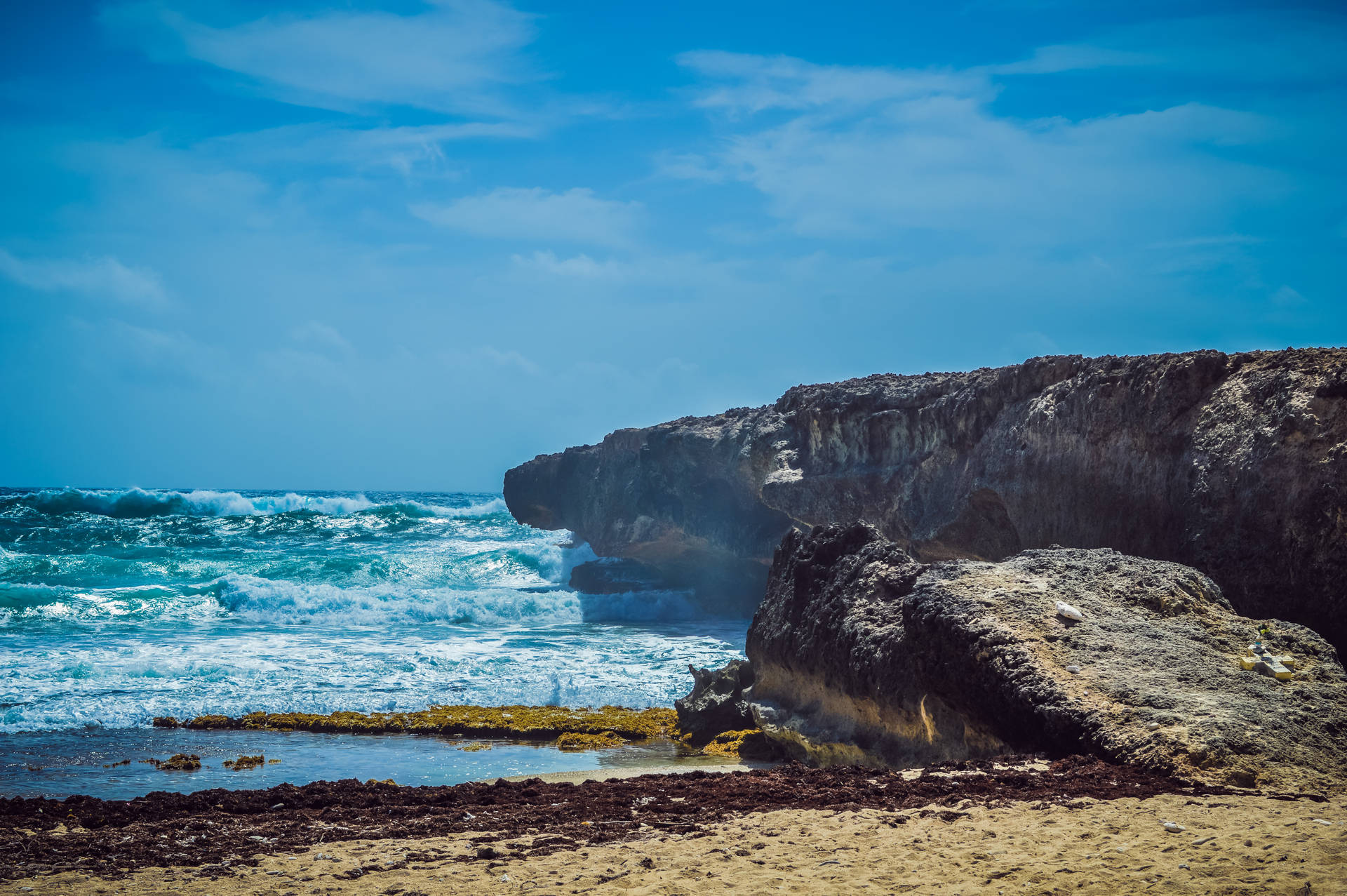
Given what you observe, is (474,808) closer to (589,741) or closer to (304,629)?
(589,741)

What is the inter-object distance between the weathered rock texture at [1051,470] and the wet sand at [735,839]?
19.7 ft

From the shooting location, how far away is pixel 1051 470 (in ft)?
48.9

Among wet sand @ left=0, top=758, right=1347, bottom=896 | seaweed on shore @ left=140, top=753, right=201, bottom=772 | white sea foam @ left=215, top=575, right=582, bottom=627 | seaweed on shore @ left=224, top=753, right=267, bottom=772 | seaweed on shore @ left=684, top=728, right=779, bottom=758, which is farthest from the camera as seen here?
white sea foam @ left=215, top=575, right=582, bottom=627

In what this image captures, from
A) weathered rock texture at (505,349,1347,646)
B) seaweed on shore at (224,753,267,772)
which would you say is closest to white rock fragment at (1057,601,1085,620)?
weathered rock texture at (505,349,1347,646)

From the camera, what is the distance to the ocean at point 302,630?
535 inches

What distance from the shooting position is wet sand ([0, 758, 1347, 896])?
15.3 feet

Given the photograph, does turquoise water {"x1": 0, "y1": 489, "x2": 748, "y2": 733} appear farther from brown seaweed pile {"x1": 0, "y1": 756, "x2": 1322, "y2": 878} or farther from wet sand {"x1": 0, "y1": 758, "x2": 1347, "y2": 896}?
wet sand {"x1": 0, "y1": 758, "x2": 1347, "y2": 896}

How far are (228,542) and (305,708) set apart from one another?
103ft

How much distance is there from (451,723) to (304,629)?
10.1m

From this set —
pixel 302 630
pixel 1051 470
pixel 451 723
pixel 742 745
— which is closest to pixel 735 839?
pixel 742 745

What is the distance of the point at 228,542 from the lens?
40.9 meters

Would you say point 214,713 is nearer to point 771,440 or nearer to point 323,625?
point 323,625

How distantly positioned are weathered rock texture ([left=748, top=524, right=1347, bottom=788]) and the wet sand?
0.46m

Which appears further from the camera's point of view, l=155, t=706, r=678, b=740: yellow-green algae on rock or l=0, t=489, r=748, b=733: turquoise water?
l=0, t=489, r=748, b=733: turquoise water
